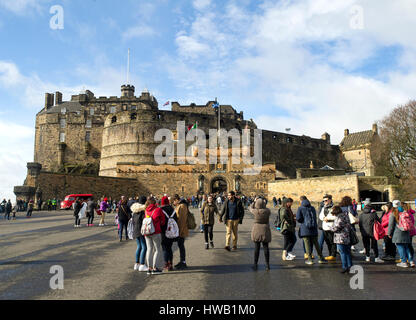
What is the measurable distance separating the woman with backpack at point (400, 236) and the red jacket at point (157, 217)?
174 inches

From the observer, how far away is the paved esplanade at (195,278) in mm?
4223

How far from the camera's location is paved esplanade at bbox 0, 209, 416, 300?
422cm

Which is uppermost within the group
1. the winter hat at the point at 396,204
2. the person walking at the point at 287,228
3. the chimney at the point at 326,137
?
the chimney at the point at 326,137

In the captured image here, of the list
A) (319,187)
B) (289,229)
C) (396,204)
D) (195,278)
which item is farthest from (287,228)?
(319,187)

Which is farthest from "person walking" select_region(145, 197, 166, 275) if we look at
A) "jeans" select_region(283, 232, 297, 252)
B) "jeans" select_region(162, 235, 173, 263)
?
"jeans" select_region(283, 232, 297, 252)

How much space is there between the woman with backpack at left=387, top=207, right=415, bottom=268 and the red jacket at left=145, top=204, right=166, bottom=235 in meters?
4.41

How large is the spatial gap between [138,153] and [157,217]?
3865 cm

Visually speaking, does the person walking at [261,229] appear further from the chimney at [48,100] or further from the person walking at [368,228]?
the chimney at [48,100]

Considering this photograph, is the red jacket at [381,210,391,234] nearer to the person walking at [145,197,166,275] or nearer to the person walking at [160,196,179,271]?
the person walking at [160,196,179,271]

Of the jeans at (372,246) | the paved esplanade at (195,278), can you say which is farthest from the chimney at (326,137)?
the jeans at (372,246)

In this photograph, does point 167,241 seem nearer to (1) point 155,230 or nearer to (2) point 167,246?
(2) point 167,246

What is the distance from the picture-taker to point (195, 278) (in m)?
5.05

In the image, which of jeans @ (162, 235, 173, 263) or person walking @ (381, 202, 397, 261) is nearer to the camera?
jeans @ (162, 235, 173, 263)
